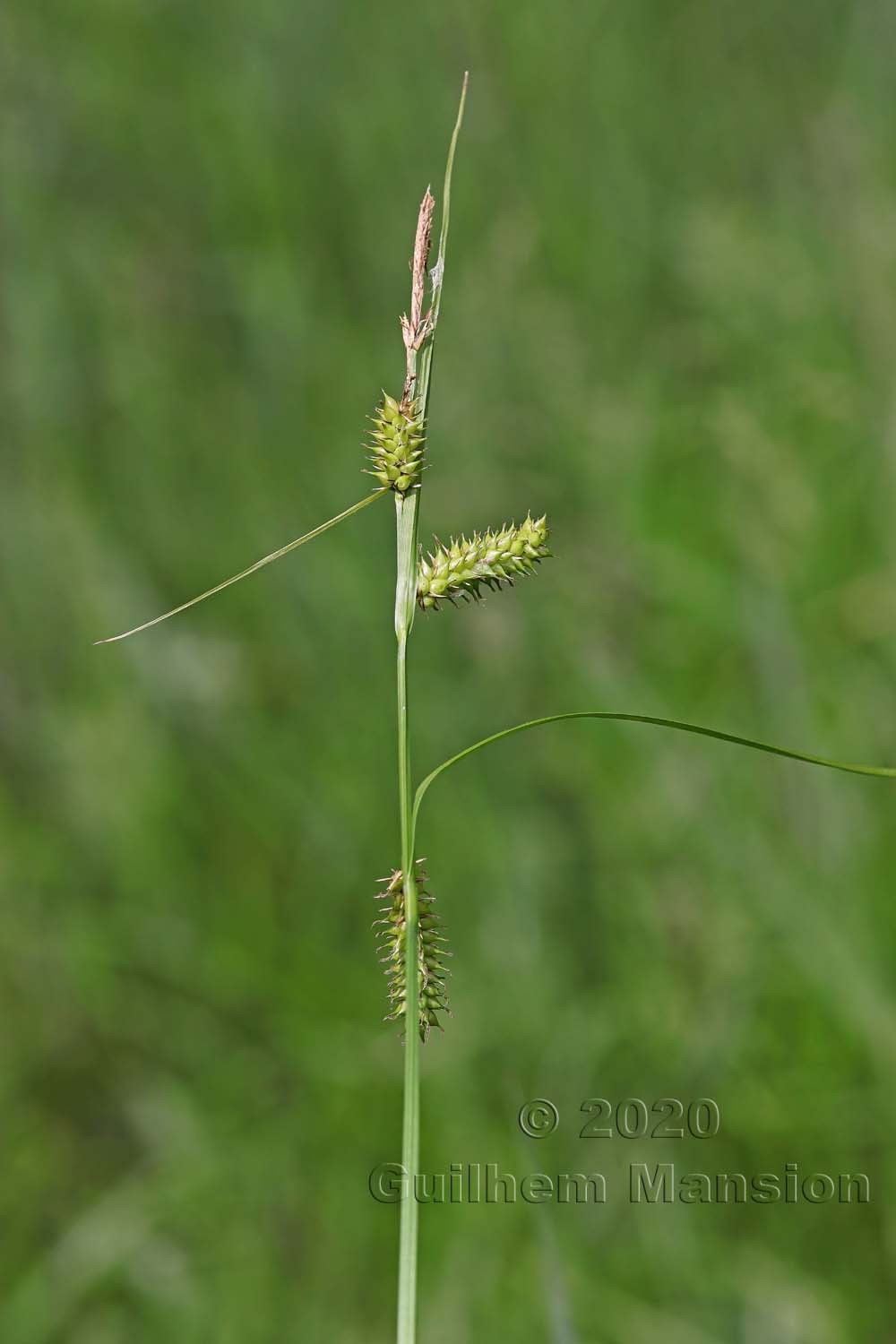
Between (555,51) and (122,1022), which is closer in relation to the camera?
(122,1022)

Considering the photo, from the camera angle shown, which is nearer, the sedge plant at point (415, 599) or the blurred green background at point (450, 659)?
the sedge plant at point (415, 599)

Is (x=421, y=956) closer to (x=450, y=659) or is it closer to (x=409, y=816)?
(x=409, y=816)

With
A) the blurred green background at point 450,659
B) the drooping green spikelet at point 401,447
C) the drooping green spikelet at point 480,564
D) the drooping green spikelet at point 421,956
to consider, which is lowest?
the drooping green spikelet at point 421,956

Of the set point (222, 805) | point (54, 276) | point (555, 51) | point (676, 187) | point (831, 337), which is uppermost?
point (555, 51)

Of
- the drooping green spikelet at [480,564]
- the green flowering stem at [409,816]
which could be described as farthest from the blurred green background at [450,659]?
the drooping green spikelet at [480,564]

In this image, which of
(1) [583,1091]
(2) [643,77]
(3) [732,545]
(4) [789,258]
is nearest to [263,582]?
(3) [732,545]

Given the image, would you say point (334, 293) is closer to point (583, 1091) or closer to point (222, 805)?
point (222, 805)

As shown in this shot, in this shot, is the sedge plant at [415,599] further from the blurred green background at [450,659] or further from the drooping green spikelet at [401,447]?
the blurred green background at [450,659]
